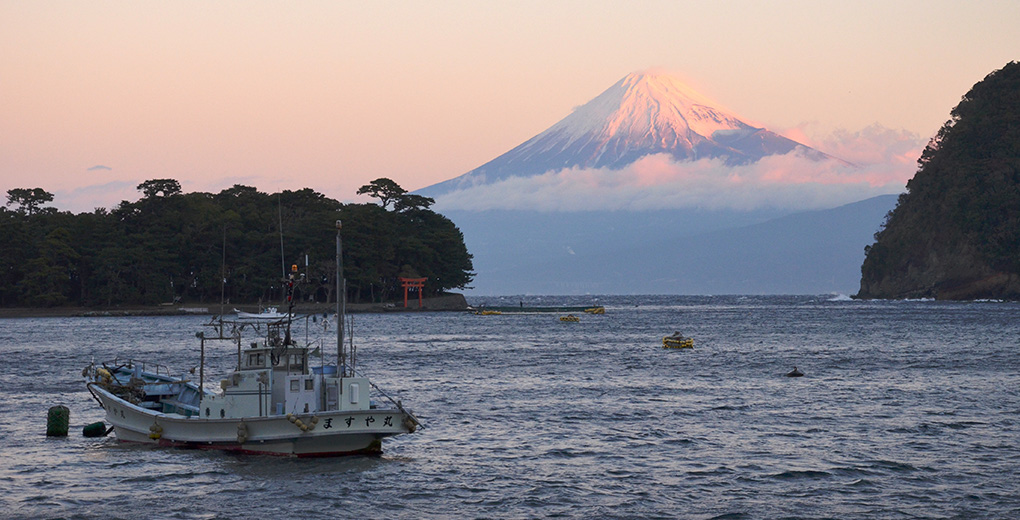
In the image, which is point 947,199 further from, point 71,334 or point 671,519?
point 671,519

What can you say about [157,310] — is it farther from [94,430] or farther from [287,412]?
[287,412]

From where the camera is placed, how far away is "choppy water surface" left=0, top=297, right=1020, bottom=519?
83.3ft

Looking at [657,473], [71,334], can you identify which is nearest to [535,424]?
[657,473]

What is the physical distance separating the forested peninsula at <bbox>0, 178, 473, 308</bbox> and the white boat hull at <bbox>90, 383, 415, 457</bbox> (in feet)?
365

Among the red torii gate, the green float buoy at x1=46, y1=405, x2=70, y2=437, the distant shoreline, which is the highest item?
the red torii gate

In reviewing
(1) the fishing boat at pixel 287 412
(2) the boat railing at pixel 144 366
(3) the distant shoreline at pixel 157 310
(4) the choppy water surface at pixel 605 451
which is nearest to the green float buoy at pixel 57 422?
(4) the choppy water surface at pixel 605 451

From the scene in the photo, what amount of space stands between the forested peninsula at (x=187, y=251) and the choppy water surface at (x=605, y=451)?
87.9 metres

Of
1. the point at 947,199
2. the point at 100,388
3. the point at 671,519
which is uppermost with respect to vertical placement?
the point at 947,199

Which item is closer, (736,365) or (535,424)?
(535,424)

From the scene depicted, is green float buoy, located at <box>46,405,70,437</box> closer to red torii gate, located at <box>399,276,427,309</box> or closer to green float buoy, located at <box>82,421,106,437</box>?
green float buoy, located at <box>82,421,106,437</box>

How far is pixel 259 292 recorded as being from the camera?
511 feet

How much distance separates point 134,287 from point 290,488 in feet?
448

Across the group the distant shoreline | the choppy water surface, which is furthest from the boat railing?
the distant shoreline

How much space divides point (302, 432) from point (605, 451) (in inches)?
366
